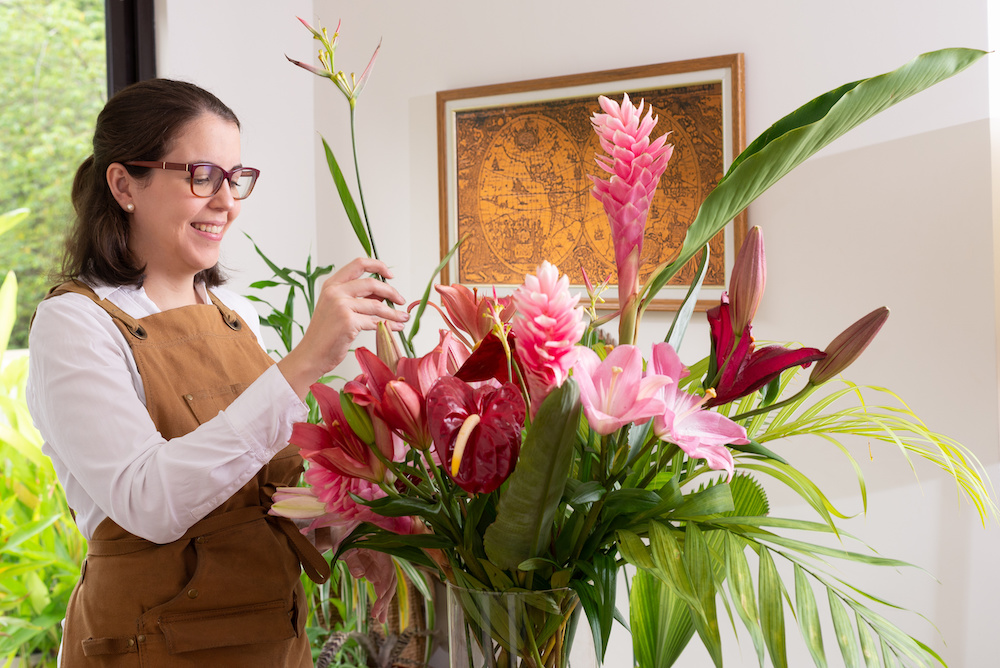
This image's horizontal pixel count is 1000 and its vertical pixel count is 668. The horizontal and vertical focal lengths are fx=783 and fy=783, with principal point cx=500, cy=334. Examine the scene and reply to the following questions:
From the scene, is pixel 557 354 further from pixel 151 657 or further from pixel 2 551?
pixel 2 551

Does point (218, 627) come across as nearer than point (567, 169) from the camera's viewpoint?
Yes

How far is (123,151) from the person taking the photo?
44.5 inches

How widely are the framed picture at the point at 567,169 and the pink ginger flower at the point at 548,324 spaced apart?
1.62 meters

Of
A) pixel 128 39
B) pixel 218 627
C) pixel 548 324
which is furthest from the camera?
pixel 128 39

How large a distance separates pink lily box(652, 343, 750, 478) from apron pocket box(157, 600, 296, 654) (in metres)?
0.73

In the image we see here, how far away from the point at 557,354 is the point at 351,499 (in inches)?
8.6

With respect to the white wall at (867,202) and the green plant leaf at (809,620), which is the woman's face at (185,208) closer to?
the green plant leaf at (809,620)

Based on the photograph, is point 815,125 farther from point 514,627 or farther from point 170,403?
point 170,403

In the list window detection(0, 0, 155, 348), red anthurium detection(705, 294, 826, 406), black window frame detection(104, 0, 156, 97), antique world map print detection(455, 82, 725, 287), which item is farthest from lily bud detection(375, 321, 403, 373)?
black window frame detection(104, 0, 156, 97)

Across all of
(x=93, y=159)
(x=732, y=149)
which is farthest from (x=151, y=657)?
(x=732, y=149)

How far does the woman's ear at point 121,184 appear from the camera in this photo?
113cm

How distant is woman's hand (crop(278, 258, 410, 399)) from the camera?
756 mm

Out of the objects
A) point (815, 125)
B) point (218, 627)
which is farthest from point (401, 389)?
point (218, 627)

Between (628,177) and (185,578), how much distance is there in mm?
831
